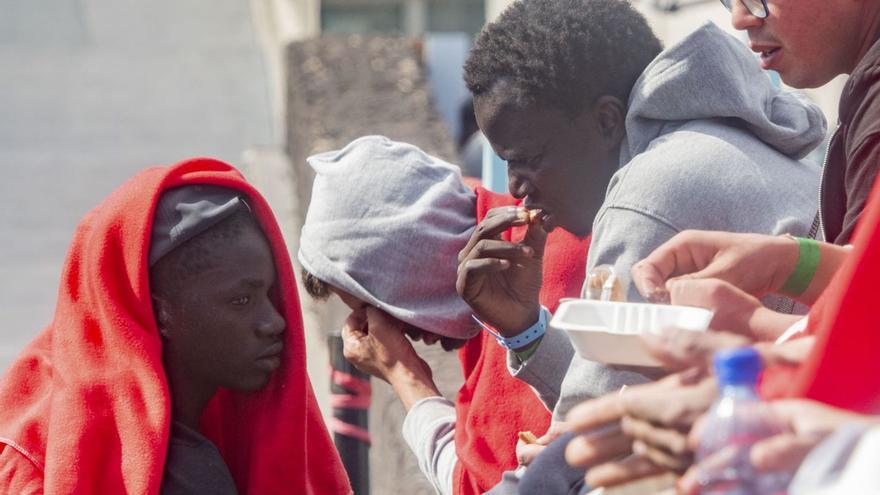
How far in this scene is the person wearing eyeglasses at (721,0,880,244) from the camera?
2.33m

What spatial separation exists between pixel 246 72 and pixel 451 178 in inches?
453

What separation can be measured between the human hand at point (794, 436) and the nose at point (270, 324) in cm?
133

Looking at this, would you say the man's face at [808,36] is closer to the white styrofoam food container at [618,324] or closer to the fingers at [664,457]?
the white styrofoam food container at [618,324]

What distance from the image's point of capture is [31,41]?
1528 cm

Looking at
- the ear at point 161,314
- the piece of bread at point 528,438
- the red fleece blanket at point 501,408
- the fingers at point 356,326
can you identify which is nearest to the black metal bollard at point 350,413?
the fingers at point 356,326

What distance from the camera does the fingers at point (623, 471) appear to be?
5.38ft

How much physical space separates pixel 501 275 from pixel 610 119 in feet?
1.19

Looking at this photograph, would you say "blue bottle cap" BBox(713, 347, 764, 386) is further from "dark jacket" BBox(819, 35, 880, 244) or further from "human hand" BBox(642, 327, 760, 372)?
"dark jacket" BBox(819, 35, 880, 244)

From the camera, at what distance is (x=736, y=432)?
1.49 meters

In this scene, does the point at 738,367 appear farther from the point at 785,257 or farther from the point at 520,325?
the point at 520,325

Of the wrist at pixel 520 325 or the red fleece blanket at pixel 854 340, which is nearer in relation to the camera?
the red fleece blanket at pixel 854 340

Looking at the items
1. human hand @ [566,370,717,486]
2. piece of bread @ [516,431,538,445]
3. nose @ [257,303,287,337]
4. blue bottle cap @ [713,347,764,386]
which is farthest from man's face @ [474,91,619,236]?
blue bottle cap @ [713,347,764,386]

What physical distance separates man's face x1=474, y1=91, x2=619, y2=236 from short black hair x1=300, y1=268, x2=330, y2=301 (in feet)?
1.84

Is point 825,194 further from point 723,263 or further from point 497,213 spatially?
point 497,213
